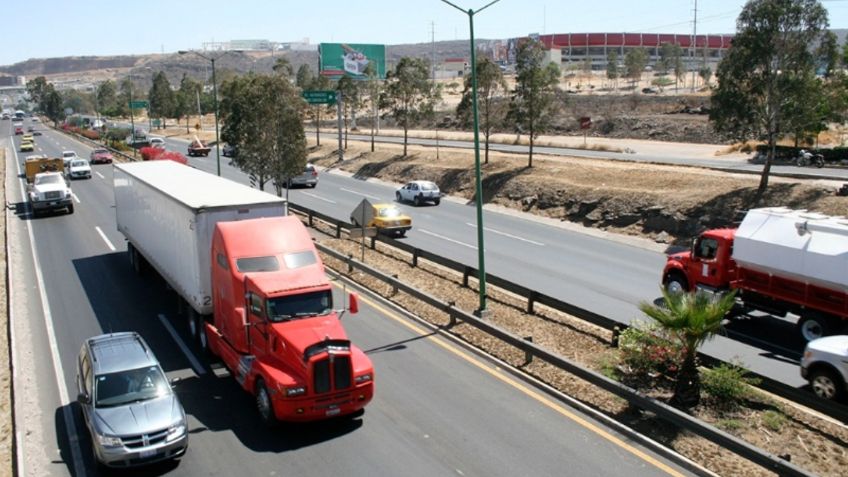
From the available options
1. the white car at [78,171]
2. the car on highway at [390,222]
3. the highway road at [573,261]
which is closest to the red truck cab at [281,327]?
the highway road at [573,261]

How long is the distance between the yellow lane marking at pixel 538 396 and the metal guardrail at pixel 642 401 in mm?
717

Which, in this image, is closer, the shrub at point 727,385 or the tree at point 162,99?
the shrub at point 727,385

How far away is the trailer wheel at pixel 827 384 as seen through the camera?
13758 mm

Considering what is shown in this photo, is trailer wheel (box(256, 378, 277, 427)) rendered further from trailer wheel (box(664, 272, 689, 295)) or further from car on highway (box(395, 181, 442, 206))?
car on highway (box(395, 181, 442, 206))

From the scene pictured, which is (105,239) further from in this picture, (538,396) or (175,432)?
(538,396)

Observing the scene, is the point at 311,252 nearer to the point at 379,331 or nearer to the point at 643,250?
the point at 379,331

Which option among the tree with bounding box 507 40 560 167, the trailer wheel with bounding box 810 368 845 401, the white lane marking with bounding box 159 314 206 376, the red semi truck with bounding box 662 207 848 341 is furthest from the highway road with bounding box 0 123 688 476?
the tree with bounding box 507 40 560 167

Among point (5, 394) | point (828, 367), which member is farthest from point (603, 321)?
point (5, 394)

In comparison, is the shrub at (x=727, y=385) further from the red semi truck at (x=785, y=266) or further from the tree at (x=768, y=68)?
the tree at (x=768, y=68)

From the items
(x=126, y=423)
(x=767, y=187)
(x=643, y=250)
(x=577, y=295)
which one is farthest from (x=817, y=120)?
(x=126, y=423)

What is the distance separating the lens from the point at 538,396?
1384cm

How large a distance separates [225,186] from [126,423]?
954 cm

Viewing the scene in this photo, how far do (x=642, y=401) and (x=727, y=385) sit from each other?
2009 millimetres

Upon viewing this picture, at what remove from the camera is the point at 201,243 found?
16.0 m
